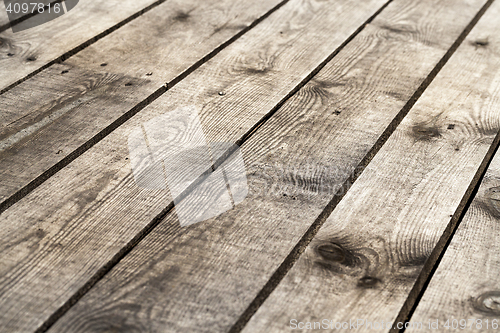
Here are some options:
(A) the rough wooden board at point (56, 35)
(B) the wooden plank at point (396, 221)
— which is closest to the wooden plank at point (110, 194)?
(B) the wooden plank at point (396, 221)

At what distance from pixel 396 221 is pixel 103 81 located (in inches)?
35.4

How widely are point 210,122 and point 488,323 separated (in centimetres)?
76

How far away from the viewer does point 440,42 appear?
176 cm

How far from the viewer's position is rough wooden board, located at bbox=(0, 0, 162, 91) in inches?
63.5

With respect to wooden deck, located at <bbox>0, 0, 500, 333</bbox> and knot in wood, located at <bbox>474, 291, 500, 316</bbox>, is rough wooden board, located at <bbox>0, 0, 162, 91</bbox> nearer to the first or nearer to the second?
wooden deck, located at <bbox>0, 0, 500, 333</bbox>

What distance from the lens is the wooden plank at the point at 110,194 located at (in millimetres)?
946

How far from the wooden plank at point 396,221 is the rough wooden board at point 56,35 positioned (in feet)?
3.33

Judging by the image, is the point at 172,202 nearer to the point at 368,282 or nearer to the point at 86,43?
the point at 368,282

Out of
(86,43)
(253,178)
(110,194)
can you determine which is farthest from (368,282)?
(86,43)

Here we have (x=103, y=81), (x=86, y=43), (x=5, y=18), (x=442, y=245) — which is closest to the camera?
(x=442, y=245)

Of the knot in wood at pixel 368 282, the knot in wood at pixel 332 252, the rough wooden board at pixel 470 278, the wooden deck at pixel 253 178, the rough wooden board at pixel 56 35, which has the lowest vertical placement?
the rough wooden board at pixel 470 278

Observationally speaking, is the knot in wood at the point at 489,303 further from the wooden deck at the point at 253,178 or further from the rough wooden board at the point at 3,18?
the rough wooden board at the point at 3,18

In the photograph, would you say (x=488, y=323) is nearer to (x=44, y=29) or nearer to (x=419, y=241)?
(x=419, y=241)

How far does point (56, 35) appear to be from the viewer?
Result: 5.88 feet
